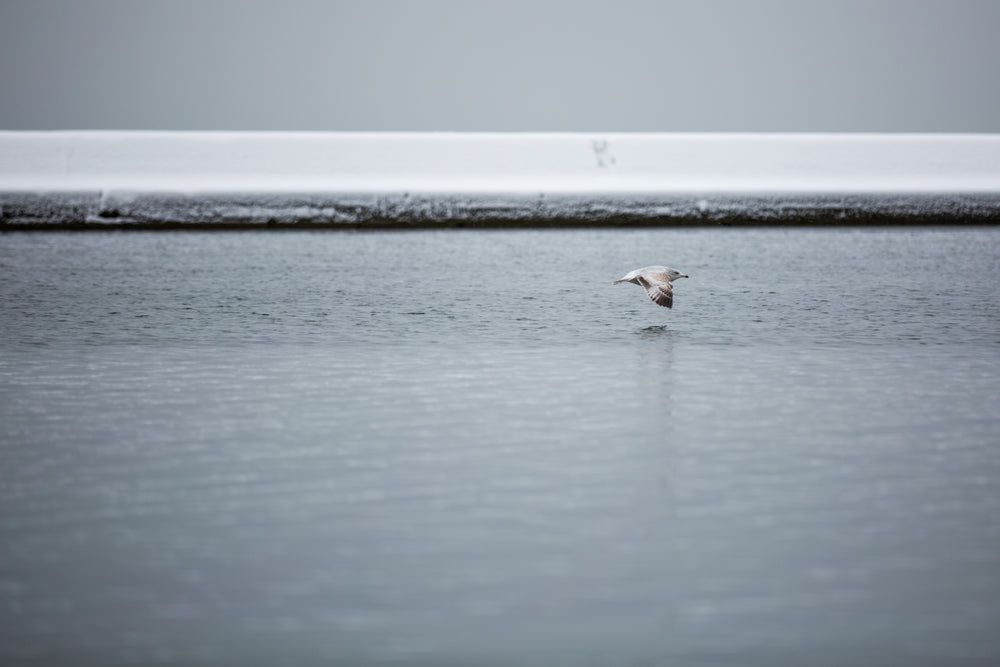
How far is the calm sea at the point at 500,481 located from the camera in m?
0.73

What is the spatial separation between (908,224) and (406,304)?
2497 millimetres

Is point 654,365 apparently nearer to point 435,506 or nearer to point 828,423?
point 828,423

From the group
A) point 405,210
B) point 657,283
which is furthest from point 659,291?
point 405,210

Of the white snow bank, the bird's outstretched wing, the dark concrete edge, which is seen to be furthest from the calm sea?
the white snow bank

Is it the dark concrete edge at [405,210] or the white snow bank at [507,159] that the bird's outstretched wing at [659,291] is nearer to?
the dark concrete edge at [405,210]

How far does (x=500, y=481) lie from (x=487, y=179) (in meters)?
3.63

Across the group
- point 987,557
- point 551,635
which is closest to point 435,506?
point 551,635

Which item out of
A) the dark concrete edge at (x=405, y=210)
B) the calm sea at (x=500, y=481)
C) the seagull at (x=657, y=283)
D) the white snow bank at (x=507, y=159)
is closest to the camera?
the calm sea at (x=500, y=481)

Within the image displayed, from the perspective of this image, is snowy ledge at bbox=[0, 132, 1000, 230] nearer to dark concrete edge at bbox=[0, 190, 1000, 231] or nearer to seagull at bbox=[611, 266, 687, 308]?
dark concrete edge at bbox=[0, 190, 1000, 231]

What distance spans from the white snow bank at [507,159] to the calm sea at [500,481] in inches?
92.8

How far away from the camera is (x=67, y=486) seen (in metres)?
1.04

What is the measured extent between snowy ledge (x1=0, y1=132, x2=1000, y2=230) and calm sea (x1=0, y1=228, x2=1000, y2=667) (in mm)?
1833

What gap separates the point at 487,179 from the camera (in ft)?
15.1

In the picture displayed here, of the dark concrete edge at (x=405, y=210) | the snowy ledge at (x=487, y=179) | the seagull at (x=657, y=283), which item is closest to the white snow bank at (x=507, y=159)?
the snowy ledge at (x=487, y=179)
